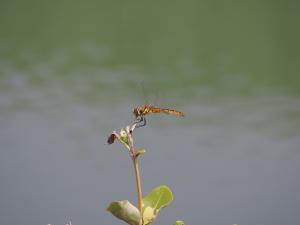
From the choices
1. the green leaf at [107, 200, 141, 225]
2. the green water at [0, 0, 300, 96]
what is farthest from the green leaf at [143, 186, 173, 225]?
the green water at [0, 0, 300, 96]

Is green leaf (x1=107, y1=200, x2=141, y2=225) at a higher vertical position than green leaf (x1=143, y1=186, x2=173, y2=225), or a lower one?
lower

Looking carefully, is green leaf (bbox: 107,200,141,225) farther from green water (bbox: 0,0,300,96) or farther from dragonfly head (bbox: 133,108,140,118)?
green water (bbox: 0,0,300,96)

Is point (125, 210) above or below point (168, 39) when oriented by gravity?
below

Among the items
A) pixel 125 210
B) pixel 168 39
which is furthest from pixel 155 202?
pixel 168 39

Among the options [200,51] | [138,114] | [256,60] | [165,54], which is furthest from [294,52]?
[138,114]

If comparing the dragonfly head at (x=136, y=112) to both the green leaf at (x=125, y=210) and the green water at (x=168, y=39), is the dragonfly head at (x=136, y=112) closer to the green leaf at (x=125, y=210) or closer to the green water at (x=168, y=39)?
the green leaf at (x=125, y=210)

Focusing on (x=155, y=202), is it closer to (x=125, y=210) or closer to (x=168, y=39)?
(x=125, y=210)

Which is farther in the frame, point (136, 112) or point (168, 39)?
point (168, 39)
